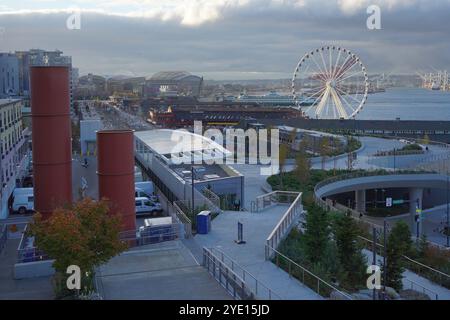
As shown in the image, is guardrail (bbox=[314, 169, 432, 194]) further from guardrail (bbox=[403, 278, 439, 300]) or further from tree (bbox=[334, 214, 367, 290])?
tree (bbox=[334, 214, 367, 290])

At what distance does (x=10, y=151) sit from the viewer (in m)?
20.9

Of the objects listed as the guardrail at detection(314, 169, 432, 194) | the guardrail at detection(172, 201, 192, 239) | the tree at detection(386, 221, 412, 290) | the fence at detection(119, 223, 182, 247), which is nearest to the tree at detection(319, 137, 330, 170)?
the guardrail at detection(314, 169, 432, 194)

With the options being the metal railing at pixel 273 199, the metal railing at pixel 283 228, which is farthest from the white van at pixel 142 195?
the metal railing at pixel 283 228

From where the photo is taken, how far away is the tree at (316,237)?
36.7 ft

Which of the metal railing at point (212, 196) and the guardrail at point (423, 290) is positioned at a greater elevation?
the metal railing at point (212, 196)

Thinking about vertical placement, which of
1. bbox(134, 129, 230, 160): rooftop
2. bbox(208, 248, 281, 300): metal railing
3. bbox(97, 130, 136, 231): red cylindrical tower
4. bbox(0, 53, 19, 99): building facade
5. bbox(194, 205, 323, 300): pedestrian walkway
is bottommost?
bbox(194, 205, 323, 300): pedestrian walkway

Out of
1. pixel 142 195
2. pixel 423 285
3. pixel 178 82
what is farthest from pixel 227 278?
pixel 178 82

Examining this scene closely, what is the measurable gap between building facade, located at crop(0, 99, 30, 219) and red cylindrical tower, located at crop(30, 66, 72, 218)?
5233 mm

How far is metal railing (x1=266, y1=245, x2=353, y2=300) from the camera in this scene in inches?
344

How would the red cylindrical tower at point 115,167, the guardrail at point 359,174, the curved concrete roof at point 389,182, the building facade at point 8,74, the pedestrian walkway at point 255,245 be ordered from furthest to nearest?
1. the building facade at point 8,74
2. the curved concrete roof at point 389,182
3. the guardrail at point 359,174
4. the red cylindrical tower at point 115,167
5. the pedestrian walkway at point 255,245

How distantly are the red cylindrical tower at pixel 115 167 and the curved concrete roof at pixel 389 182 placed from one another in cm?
1225

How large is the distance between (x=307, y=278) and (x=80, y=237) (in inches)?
146

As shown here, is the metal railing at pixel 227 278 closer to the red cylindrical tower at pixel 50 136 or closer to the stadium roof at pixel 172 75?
the red cylindrical tower at pixel 50 136

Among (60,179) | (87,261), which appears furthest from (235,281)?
(60,179)
